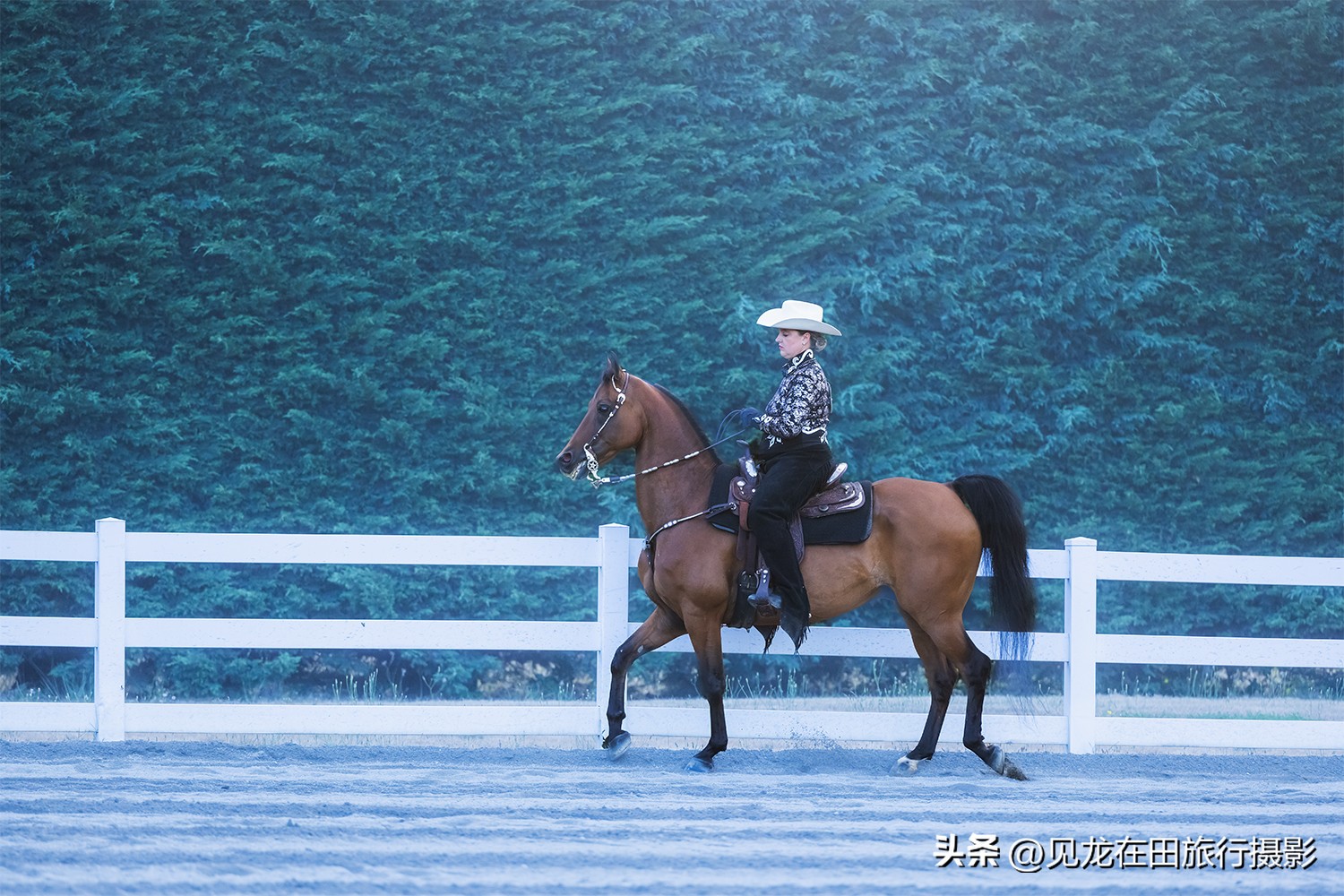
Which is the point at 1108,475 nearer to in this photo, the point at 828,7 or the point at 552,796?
the point at 828,7

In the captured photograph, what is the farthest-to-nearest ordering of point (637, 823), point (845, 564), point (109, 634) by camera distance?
point (109, 634), point (845, 564), point (637, 823)

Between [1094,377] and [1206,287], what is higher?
[1206,287]

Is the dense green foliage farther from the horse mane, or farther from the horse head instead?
the horse head

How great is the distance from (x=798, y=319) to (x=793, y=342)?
0.13 m

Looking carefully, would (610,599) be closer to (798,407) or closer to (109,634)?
(798,407)

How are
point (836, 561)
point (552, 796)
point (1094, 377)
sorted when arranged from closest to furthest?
point (552, 796), point (836, 561), point (1094, 377)

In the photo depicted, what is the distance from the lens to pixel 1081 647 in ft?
25.9

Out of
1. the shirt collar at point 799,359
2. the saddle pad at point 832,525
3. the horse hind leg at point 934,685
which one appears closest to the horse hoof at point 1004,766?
the horse hind leg at point 934,685

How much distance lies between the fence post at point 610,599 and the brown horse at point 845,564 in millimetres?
333

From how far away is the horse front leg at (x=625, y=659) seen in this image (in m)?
7.47

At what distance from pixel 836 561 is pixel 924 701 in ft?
13.5

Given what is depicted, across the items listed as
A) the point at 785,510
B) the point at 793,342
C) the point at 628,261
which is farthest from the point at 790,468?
the point at 628,261

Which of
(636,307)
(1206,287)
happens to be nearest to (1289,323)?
(1206,287)

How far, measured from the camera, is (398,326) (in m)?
11.5
